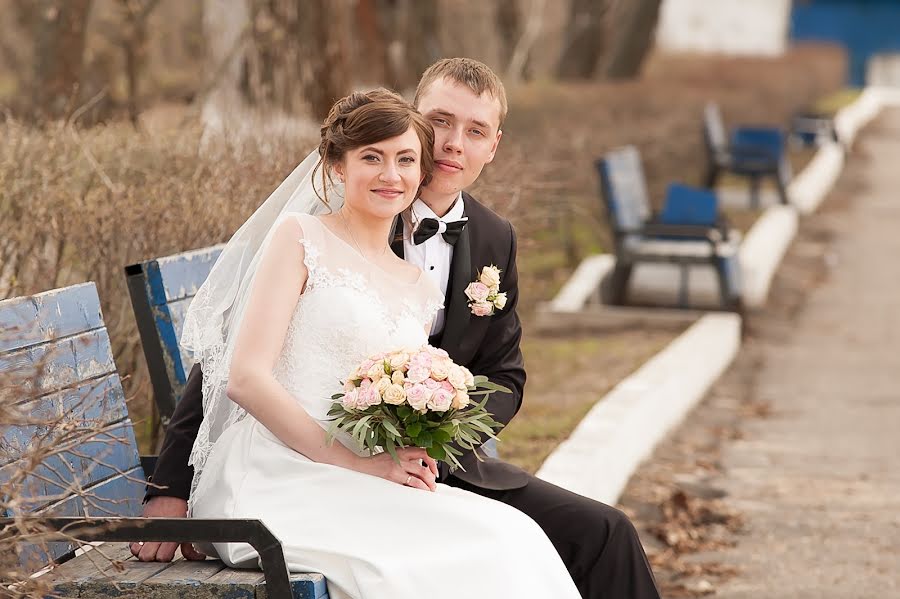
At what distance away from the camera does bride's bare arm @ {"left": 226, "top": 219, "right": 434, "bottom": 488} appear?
339cm

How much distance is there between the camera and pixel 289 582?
10.0ft

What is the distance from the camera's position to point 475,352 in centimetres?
405

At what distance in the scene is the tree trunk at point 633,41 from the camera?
937 inches

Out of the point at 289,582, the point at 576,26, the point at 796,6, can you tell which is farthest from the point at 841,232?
the point at 796,6

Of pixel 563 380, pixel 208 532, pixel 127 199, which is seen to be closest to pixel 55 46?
pixel 563 380

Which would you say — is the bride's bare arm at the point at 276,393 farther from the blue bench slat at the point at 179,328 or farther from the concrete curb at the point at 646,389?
the concrete curb at the point at 646,389

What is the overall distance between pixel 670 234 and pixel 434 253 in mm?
7389

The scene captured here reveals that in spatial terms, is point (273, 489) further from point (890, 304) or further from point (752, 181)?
point (752, 181)

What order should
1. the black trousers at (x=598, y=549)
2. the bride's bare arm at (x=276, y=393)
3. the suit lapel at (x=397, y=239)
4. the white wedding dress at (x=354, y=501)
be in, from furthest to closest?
the suit lapel at (x=397, y=239) → the black trousers at (x=598, y=549) → the bride's bare arm at (x=276, y=393) → the white wedding dress at (x=354, y=501)

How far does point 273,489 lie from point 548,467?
108 inches

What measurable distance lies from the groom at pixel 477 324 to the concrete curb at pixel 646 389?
5.84 feet

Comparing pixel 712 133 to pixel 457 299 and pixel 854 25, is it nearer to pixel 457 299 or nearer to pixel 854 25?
pixel 457 299

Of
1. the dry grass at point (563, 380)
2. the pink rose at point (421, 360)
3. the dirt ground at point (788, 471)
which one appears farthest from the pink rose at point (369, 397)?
the dry grass at point (563, 380)

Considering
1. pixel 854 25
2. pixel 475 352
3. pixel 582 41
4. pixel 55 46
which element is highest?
pixel 475 352
